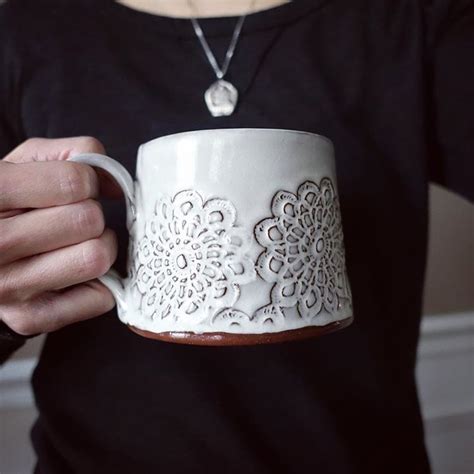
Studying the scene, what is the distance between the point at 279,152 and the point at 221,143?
0.04 metres

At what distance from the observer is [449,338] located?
0.96 metres

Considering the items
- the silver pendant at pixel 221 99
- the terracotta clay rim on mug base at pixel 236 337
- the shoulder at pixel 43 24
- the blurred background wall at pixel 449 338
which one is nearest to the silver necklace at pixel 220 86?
the silver pendant at pixel 221 99

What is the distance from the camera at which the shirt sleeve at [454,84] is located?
1.74 ft

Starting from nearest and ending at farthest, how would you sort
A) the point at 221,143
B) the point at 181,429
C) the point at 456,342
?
the point at 221,143 < the point at 181,429 < the point at 456,342

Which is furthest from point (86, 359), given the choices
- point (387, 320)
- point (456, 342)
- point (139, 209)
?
point (456, 342)

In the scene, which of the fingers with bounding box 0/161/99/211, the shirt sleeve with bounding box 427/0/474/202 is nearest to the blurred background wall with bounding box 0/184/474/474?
the shirt sleeve with bounding box 427/0/474/202

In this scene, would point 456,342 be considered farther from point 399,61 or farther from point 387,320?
point 399,61

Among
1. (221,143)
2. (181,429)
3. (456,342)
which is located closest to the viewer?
(221,143)

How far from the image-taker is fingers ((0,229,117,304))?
360 mm

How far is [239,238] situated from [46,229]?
14 cm

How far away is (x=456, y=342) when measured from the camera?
0.97 metres

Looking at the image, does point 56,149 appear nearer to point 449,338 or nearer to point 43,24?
point 43,24

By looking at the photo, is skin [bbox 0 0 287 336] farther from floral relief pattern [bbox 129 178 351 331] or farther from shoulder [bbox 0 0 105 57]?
shoulder [bbox 0 0 105 57]

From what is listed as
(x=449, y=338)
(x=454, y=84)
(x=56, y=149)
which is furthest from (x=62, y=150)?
(x=449, y=338)
